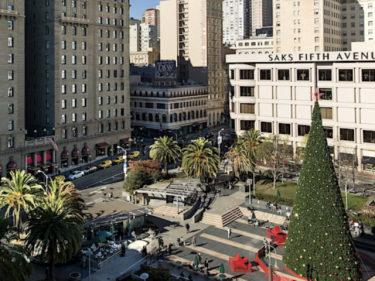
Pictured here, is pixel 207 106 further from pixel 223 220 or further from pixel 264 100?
pixel 223 220

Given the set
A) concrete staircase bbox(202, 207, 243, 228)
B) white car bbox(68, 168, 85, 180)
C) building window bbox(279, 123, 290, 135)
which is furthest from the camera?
building window bbox(279, 123, 290, 135)

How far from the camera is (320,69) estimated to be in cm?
Result: 9225

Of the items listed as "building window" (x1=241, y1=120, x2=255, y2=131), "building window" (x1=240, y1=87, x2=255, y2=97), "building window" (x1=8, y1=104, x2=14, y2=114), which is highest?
"building window" (x1=240, y1=87, x2=255, y2=97)

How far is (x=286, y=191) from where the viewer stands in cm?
7731

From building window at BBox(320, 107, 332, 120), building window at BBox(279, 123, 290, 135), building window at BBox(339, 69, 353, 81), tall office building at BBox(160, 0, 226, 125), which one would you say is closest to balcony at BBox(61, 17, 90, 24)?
building window at BBox(279, 123, 290, 135)

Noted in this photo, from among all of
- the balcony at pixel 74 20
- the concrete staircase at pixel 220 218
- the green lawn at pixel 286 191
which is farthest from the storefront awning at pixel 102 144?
the concrete staircase at pixel 220 218

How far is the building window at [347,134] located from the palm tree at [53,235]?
63768mm

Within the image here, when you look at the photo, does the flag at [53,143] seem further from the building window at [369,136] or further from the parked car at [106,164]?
the building window at [369,136]

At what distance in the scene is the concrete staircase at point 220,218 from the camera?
216 feet

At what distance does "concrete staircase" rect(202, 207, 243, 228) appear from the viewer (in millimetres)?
65969

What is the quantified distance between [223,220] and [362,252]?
2050 centimetres

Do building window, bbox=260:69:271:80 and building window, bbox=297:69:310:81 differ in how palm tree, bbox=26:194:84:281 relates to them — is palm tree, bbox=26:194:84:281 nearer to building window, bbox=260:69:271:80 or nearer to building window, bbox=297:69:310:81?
building window, bbox=297:69:310:81

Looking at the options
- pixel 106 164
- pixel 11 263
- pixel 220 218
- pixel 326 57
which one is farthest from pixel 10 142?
pixel 326 57

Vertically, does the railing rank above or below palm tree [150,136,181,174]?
above
